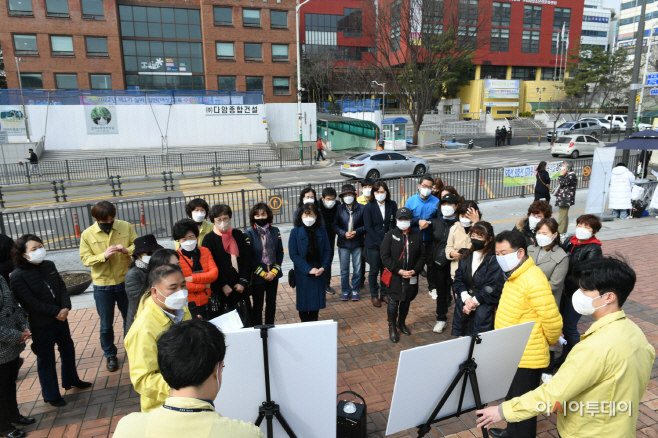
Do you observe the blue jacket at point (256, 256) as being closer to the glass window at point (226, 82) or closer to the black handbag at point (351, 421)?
the black handbag at point (351, 421)

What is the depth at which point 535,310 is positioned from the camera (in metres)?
3.33

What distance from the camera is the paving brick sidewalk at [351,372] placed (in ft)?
13.2

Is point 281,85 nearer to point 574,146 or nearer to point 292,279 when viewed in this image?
point 574,146

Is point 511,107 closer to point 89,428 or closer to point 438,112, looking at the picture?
point 438,112

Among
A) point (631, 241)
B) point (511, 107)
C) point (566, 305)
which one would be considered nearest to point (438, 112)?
point (511, 107)

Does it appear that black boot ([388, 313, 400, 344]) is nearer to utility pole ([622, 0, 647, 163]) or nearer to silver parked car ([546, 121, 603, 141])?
utility pole ([622, 0, 647, 163])

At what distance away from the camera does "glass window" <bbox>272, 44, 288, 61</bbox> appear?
45.2 meters

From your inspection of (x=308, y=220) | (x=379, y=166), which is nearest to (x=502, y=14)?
(x=379, y=166)

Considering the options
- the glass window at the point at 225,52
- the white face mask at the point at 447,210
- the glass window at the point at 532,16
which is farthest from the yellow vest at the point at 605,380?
the glass window at the point at 532,16

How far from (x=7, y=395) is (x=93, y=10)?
44850 mm

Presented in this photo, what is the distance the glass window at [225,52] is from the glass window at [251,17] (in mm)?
2750

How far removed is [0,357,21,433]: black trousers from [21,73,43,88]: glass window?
145ft

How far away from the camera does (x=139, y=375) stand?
254cm

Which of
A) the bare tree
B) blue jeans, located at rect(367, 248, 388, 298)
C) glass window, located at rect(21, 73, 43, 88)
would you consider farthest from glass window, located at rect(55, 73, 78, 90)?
blue jeans, located at rect(367, 248, 388, 298)
